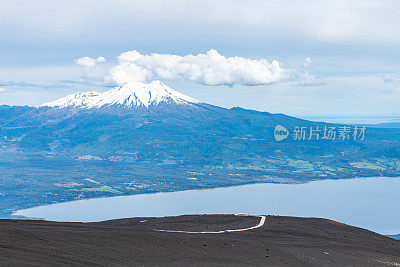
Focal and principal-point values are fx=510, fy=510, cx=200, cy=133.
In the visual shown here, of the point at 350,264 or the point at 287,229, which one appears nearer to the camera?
the point at 350,264

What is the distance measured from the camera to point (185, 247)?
4647cm

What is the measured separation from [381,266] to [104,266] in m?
25.1

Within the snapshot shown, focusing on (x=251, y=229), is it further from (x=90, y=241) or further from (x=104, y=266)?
(x=104, y=266)

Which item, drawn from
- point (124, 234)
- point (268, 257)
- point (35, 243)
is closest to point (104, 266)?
point (35, 243)

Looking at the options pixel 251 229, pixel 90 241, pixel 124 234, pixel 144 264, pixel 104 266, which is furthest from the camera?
pixel 251 229

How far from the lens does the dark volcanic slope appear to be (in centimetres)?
3850

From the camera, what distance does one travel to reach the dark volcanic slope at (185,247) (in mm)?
38500

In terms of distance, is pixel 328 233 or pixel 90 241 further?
pixel 328 233

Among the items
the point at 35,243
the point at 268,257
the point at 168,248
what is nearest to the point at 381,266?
the point at 268,257

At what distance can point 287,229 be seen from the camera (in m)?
65.1

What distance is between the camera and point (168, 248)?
1794 inches

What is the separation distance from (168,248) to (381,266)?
1921cm

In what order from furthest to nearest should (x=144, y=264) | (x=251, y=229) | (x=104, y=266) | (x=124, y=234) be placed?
(x=251, y=229)
(x=124, y=234)
(x=144, y=264)
(x=104, y=266)

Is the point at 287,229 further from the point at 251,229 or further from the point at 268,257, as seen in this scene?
the point at 268,257
